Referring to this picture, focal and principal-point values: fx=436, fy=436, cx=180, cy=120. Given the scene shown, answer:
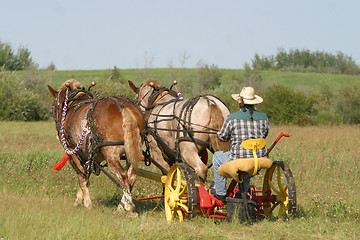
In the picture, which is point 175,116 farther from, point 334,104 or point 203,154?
point 334,104

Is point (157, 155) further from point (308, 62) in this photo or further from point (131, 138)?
point (308, 62)

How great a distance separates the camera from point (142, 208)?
298 inches

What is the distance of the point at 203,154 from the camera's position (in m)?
7.43

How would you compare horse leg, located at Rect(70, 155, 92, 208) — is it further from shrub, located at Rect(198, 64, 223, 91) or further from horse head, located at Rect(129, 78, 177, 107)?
shrub, located at Rect(198, 64, 223, 91)

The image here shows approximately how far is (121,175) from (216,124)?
1.61 m

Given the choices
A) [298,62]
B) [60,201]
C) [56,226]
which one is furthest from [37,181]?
[298,62]

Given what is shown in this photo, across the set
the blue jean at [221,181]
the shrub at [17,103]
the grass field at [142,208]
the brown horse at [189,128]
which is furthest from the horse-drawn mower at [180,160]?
the shrub at [17,103]

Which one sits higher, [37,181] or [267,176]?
[267,176]

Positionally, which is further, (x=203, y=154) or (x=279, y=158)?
(x=279, y=158)

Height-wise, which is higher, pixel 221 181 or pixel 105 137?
pixel 105 137

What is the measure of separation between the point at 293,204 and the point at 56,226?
9.43ft

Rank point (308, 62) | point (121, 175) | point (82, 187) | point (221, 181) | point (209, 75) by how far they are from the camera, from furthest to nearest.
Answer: point (308, 62) → point (209, 75) → point (82, 187) → point (121, 175) → point (221, 181)

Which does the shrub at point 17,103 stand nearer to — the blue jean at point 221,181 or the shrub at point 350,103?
the shrub at point 350,103

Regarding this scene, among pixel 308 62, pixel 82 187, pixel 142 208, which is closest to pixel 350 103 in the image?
pixel 142 208
